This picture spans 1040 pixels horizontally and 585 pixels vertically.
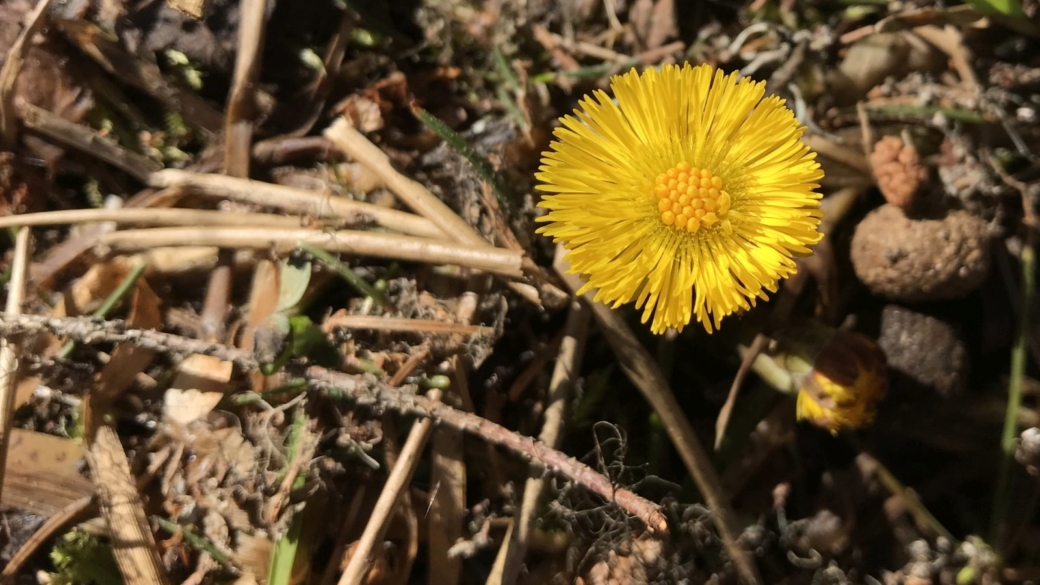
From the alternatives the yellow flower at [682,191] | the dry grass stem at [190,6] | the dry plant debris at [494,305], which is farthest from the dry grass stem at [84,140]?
the yellow flower at [682,191]

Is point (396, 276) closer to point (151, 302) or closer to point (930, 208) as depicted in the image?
point (151, 302)

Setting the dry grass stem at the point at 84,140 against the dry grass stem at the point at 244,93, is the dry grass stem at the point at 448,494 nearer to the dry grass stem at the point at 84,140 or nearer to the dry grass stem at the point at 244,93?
the dry grass stem at the point at 244,93

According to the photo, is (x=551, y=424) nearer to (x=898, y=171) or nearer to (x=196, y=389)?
(x=196, y=389)

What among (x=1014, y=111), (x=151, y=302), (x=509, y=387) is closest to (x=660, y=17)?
(x=1014, y=111)

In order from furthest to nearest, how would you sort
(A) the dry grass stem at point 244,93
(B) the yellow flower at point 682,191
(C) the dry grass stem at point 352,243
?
(A) the dry grass stem at point 244,93
(C) the dry grass stem at point 352,243
(B) the yellow flower at point 682,191

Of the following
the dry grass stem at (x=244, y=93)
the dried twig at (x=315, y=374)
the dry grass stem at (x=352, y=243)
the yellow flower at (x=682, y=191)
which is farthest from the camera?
the dry grass stem at (x=244, y=93)

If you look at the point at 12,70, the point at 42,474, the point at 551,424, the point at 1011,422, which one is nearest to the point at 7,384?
the point at 42,474
